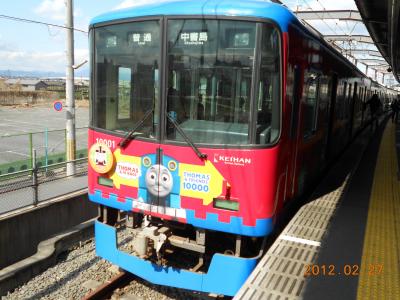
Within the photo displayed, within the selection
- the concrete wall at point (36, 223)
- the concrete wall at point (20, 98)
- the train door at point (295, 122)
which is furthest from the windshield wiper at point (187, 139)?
the concrete wall at point (20, 98)

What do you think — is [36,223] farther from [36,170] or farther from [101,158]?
[101,158]

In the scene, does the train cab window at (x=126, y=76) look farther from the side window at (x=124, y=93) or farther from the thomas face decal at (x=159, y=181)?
the thomas face decal at (x=159, y=181)

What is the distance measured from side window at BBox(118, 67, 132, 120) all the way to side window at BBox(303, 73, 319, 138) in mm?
2193

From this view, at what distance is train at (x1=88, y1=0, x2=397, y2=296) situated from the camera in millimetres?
3943

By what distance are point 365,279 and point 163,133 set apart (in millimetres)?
2385

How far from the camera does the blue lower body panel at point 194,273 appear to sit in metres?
4.03

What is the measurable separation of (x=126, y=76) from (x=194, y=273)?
2256mm

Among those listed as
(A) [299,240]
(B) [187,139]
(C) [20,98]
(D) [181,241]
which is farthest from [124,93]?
(C) [20,98]

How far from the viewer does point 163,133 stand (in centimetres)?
424

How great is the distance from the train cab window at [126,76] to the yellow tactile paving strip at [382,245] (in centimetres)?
255

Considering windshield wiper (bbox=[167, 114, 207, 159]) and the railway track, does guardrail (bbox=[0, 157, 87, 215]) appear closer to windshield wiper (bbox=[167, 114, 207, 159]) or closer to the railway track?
the railway track

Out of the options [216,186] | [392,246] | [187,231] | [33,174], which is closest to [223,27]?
[216,186]

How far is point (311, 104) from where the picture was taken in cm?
559

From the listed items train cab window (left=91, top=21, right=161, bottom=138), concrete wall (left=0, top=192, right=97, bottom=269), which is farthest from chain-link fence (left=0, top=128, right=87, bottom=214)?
train cab window (left=91, top=21, right=161, bottom=138)
